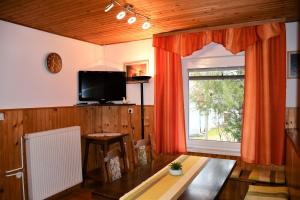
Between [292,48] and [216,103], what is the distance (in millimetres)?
1240

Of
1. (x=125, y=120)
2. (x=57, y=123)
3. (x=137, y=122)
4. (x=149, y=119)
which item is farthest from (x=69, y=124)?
(x=149, y=119)

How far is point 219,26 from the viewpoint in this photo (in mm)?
3342

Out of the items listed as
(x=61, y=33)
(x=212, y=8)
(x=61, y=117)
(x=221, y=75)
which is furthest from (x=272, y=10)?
(x=61, y=117)

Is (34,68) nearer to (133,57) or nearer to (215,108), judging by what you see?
(133,57)

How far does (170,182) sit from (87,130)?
2569mm

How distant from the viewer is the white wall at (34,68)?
117 inches

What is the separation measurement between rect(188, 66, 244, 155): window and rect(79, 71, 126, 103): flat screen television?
4.06 feet

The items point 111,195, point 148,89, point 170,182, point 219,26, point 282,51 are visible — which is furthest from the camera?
point 148,89

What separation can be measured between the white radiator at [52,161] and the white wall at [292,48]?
3060mm

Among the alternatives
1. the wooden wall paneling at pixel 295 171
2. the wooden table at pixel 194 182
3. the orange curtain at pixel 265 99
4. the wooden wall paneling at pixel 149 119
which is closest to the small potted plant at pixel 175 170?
the wooden table at pixel 194 182

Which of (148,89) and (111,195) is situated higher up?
(148,89)

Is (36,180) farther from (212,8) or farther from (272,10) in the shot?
(272,10)

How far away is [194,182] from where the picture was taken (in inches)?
77.8

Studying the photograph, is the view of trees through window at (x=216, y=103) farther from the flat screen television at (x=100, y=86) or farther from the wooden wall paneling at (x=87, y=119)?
the wooden wall paneling at (x=87, y=119)
